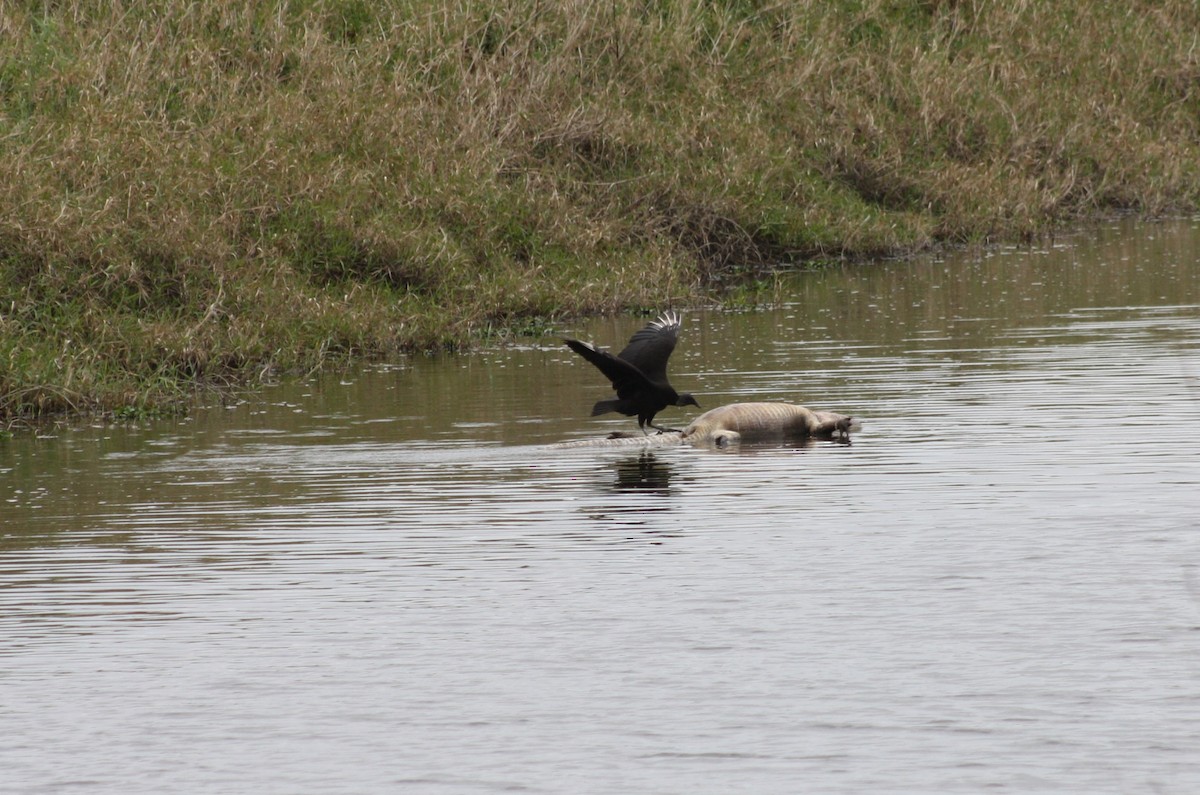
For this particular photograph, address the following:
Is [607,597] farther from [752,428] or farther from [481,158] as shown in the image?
[481,158]

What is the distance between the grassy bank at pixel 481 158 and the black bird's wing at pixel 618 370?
351 centimetres

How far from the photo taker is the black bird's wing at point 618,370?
11438 mm

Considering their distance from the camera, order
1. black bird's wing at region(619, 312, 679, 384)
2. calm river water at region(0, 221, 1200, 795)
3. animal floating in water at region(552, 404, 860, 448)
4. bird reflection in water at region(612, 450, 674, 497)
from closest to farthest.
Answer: calm river water at region(0, 221, 1200, 795)
bird reflection in water at region(612, 450, 674, 497)
animal floating in water at region(552, 404, 860, 448)
black bird's wing at region(619, 312, 679, 384)

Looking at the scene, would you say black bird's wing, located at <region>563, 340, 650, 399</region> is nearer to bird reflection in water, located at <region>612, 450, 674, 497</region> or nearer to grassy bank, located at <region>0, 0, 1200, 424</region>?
bird reflection in water, located at <region>612, 450, 674, 497</region>

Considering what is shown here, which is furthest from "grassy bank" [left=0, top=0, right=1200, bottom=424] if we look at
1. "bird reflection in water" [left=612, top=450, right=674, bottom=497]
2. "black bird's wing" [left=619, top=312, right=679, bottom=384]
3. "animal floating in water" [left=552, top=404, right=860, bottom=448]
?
"bird reflection in water" [left=612, top=450, right=674, bottom=497]

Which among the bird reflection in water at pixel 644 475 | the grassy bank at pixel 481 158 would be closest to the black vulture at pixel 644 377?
the bird reflection in water at pixel 644 475

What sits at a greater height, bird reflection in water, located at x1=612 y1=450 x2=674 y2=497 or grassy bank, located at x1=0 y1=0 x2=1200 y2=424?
grassy bank, located at x1=0 y1=0 x2=1200 y2=424

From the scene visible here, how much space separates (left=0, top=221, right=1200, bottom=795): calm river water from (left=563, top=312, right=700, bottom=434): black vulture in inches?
16.6

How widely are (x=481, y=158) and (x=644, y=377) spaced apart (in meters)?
8.41

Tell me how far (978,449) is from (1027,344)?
4880 mm

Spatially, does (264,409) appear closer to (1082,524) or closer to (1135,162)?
(1082,524)

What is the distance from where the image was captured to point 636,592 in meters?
8.05

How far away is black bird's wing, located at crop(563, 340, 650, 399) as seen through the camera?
11.4 m

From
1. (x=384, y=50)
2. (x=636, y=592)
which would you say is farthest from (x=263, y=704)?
(x=384, y=50)
